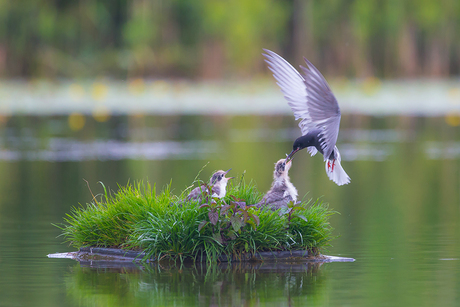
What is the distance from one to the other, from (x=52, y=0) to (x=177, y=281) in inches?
1624

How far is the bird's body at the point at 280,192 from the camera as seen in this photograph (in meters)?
8.40

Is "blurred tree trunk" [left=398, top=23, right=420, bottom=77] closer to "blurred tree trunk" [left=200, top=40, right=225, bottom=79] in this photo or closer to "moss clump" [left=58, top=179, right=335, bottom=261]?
"blurred tree trunk" [left=200, top=40, right=225, bottom=79]

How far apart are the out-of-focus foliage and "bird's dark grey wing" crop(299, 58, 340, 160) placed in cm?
3785

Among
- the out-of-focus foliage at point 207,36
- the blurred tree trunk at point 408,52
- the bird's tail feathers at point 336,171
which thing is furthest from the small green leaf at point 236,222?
the blurred tree trunk at point 408,52

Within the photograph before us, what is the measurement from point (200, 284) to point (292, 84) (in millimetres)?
2132

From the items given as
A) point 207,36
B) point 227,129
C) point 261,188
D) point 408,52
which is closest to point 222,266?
point 261,188

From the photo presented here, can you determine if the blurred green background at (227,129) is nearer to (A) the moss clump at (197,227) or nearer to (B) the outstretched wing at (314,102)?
(A) the moss clump at (197,227)

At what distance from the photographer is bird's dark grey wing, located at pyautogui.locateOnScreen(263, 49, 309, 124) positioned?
805cm

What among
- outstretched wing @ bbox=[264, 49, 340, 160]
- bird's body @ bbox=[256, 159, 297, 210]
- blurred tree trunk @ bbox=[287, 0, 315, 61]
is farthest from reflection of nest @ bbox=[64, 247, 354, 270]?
blurred tree trunk @ bbox=[287, 0, 315, 61]

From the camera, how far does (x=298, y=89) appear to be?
8086mm

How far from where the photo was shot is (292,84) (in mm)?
8117

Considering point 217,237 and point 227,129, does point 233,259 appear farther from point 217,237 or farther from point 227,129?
point 227,129

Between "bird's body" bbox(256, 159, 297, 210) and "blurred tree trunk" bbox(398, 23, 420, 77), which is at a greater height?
"blurred tree trunk" bbox(398, 23, 420, 77)

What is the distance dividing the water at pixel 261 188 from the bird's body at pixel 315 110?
1.03 m
